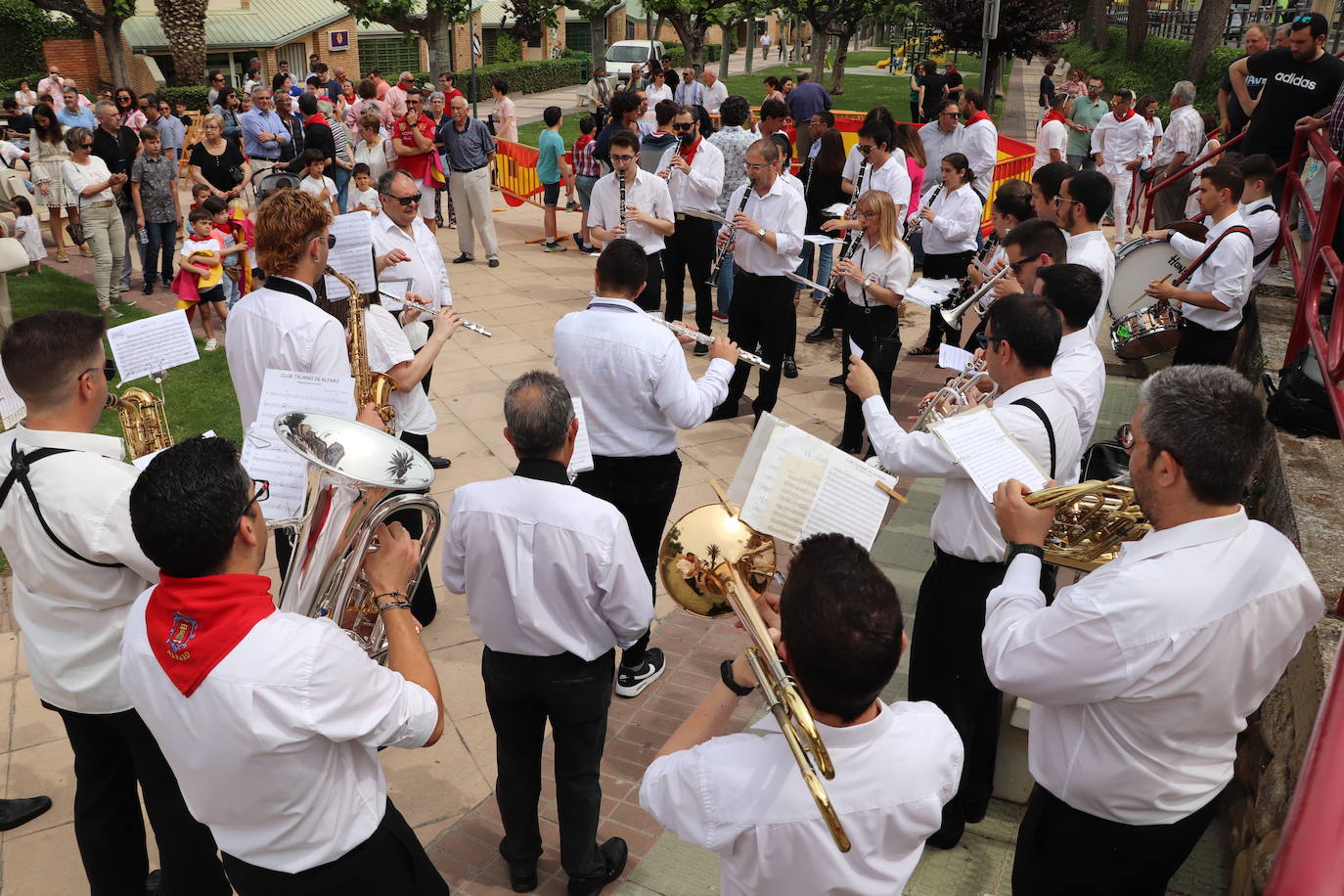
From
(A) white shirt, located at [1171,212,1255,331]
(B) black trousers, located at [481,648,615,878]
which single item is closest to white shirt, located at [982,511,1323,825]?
(B) black trousers, located at [481,648,615,878]

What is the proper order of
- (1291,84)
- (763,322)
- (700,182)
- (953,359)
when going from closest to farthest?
(953,359)
(763,322)
(1291,84)
(700,182)

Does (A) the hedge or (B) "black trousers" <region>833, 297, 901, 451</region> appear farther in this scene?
(A) the hedge

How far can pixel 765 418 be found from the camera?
2854 mm

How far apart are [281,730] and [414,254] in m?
4.30

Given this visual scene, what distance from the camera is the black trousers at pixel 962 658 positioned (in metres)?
3.61

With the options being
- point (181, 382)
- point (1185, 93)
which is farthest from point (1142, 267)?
point (181, 382)

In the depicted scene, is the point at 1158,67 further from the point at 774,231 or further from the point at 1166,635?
the point at 1166,635

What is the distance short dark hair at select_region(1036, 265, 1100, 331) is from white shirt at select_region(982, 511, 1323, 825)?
1.63 metres

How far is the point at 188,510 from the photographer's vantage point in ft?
7.26

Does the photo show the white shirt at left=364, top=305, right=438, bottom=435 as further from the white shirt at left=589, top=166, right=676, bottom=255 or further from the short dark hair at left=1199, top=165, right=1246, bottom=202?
the short dark hair at left=1199, top=165, right=1246, bottom=202

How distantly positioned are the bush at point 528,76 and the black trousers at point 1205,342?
30657mm

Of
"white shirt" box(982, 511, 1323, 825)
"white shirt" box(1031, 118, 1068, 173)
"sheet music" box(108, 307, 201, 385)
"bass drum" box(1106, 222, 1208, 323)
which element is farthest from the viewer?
"white shirt" box(1031, 118, 1068, 173)

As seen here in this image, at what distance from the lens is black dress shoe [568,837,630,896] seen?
11.8 ft

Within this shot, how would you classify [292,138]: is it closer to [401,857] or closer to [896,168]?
[896,168]
